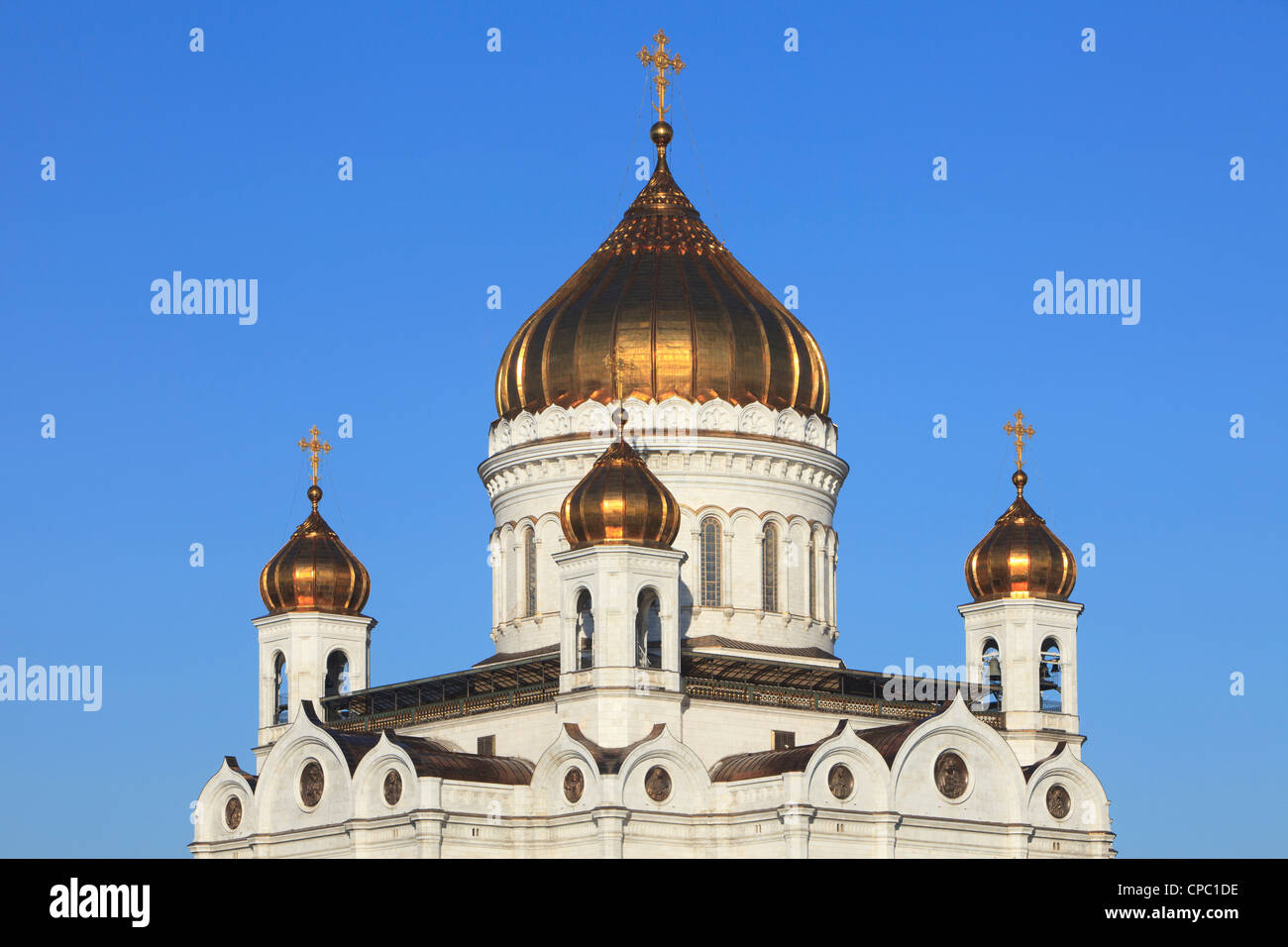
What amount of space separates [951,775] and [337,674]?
44.5ft

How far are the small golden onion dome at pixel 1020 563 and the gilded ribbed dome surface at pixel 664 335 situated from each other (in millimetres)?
4569

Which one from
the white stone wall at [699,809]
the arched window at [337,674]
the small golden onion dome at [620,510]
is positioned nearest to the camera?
the white stone wall at [699,809]

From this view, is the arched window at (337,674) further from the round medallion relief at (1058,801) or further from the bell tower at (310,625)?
the round medallion relief at (1058,801)

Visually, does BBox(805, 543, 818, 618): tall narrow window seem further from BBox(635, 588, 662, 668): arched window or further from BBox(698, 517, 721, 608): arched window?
BBox(635, 588, 662, 668): arched window

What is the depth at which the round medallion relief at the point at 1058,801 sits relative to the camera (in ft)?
168

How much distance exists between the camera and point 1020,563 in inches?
2101

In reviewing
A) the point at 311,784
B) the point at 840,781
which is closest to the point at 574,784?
the point at 840,781

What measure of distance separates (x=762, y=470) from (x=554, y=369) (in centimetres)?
461

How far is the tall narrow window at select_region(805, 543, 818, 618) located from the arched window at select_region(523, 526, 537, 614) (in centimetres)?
537

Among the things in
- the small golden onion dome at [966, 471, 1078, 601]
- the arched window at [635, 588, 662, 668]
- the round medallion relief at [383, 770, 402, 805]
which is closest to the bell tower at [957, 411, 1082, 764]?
the small golden onion dome at [966, 471, 1078, 601]

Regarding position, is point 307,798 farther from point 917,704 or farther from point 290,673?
point 917,704

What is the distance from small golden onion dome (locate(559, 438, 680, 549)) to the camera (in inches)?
1918

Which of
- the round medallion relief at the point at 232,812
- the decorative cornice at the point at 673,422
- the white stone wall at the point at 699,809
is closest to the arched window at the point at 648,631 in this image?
the white stone wall at the point at 699,809
